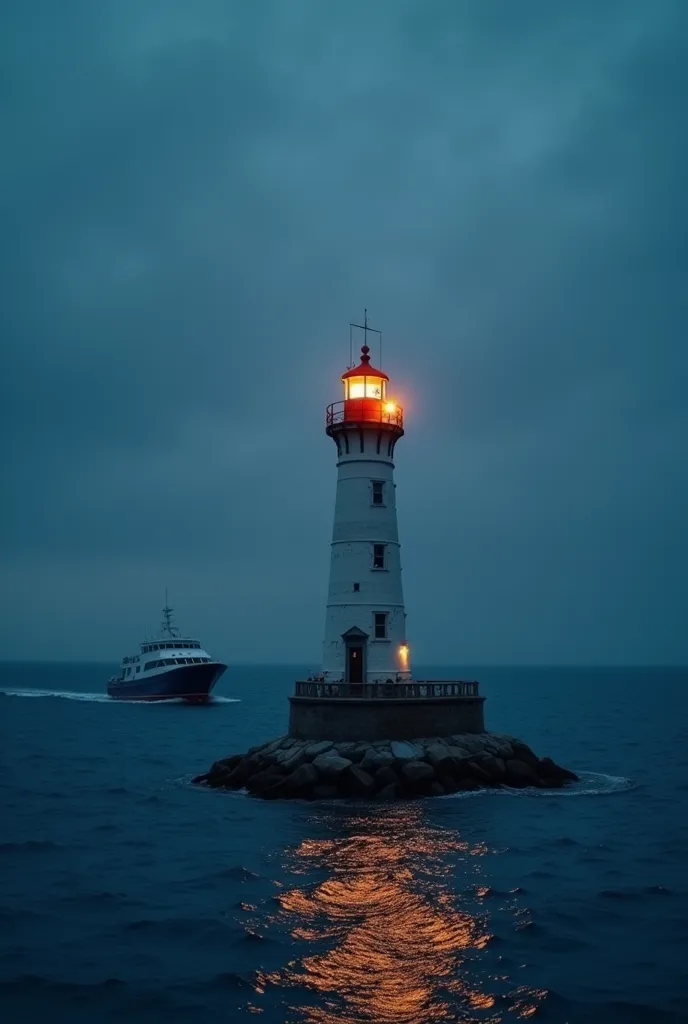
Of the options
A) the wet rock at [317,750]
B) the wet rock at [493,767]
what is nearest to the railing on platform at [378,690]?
the wet rock at [317,750]

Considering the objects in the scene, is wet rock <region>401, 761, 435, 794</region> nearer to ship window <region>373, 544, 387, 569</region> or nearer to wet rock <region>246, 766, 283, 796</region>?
wet rock <region>246, 766, 283, 796</region>

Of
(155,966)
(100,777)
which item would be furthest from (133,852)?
(100,777)

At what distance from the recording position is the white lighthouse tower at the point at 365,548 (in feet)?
117

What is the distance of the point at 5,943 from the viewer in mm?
18562

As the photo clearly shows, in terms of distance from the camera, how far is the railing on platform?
3372cm

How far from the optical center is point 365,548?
36312 mm

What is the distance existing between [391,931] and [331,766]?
12960mm

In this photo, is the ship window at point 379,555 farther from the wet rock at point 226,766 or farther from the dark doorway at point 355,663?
the wet rock at point 226,766

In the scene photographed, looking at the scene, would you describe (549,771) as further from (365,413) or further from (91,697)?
(91,697)

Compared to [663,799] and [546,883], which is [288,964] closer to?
[546,883]

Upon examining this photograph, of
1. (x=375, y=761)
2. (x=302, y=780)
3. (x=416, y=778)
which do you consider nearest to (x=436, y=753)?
(x=416, y=778)

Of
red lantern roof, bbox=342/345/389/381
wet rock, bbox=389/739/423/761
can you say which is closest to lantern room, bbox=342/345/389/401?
red lantern roof, bbox=342/345/389/381

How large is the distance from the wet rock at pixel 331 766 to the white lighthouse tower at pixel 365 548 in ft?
13.0

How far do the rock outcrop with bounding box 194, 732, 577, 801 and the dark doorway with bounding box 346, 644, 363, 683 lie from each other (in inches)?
120
